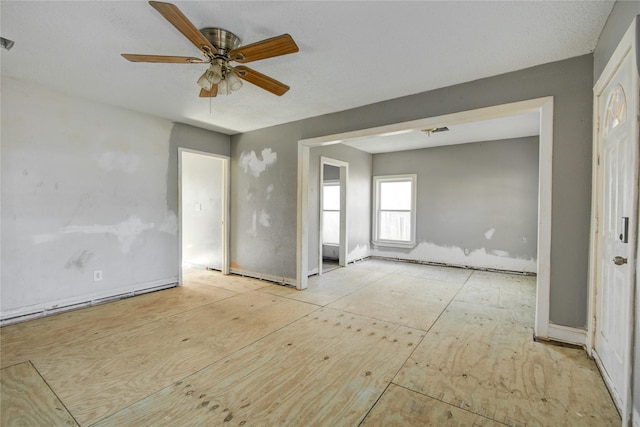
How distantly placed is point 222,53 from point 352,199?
14.3ft

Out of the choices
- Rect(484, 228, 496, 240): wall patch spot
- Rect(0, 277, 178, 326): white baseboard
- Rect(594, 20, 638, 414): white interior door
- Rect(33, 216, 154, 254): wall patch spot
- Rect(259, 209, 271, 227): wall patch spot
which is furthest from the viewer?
Rect(484, 228, 496, 240): wall patch spot

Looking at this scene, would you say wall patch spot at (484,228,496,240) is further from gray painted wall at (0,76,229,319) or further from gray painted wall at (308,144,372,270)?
gray painted wall at (0,76,229,319)

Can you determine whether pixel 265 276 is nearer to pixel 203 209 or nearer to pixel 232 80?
pixel 203 209

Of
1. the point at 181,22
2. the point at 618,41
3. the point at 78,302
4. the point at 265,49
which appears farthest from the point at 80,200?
the point at 618,41

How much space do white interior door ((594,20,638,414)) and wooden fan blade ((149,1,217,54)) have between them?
8.20 feet

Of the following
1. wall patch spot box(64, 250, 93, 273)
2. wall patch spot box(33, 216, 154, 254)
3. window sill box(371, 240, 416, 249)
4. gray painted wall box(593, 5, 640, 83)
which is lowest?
window sill box(371, 240, 416, 249)

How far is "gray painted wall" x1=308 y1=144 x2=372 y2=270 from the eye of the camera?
509 cm

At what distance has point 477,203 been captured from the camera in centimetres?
564

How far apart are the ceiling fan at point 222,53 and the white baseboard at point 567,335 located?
3.22 metres

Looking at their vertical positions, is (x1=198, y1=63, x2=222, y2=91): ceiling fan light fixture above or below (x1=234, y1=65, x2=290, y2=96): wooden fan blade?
below

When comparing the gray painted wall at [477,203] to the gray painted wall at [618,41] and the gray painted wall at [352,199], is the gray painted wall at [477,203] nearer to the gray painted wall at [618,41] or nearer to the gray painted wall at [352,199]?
the gray painted wall at [352,199]

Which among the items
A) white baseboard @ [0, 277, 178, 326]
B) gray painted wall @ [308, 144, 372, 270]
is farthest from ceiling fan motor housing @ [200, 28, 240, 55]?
white baseboard @ [0, 277, 178, 326]

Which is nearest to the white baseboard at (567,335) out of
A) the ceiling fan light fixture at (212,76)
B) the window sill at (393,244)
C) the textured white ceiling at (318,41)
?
the textured white ceiling at (318,41)

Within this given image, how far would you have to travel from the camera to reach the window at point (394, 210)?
639cm
